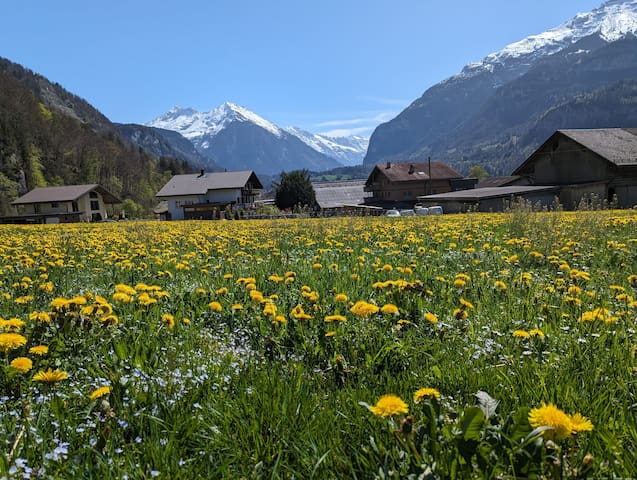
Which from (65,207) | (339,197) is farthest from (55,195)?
(339,197)

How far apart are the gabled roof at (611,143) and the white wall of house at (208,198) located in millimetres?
47274

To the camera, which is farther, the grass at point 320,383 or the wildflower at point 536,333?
the wildflower at point 536,333

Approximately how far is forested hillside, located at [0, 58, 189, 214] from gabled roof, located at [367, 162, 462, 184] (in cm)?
5991

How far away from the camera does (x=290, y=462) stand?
1.62 metres

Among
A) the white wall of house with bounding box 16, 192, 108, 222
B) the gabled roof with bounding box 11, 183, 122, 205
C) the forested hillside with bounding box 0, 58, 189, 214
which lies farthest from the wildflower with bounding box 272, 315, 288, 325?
the forested hillside with bounding box 0, 58, 189, 214

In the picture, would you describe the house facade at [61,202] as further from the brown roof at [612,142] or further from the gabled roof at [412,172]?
the brown roof at [612,142]

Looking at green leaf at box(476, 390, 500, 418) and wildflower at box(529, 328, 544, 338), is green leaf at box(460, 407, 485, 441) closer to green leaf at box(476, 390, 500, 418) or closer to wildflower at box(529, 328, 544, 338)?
green leaf at box(476, 390, 500, 418)

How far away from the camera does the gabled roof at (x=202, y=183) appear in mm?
70438

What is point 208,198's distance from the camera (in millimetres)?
71375

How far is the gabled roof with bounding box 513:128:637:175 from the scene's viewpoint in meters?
33.6

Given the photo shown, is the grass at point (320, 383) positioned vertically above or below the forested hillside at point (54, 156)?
below

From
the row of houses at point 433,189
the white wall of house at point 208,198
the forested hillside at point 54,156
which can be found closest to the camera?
the row of houses at point 433,189

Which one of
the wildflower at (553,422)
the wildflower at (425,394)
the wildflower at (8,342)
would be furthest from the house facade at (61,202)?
the wildflower at (553,422)

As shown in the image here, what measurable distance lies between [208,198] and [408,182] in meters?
34.5
